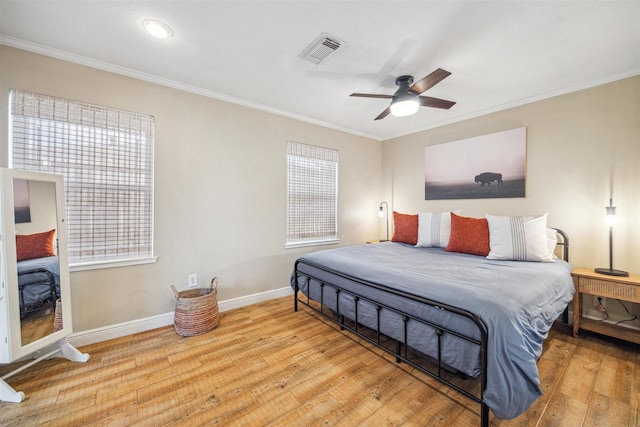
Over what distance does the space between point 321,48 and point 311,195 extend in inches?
77.8

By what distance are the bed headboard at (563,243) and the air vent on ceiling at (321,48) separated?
117 inches

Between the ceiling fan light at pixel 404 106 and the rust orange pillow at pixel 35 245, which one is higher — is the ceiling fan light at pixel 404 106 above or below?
above

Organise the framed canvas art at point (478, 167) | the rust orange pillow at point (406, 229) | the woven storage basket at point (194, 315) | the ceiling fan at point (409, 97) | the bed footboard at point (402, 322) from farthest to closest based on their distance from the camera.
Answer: the rust orange pillow at point (406, 229)
the framed canvas art at point (478, 167)
the woven storage basket at point (194, 315)
the ceiling fan at point (409, 97)
the bed footboard at point (402, 322)

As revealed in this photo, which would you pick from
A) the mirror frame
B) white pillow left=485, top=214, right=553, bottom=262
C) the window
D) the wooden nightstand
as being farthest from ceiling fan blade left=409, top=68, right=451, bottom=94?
the mirror frame

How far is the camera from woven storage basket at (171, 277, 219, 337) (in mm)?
2330

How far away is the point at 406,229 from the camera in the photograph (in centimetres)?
347

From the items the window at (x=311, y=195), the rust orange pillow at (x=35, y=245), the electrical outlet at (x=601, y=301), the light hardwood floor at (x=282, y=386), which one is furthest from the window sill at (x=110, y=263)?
the electrical outlet at (x=601, y=301)

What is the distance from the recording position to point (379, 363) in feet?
6.37

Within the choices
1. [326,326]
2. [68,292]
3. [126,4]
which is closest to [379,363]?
[326,326]

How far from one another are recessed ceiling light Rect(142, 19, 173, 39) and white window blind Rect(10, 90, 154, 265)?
850mm

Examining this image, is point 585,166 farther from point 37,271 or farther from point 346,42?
point 37,271

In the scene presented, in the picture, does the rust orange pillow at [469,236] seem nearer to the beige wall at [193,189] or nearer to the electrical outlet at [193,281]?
the beige wall at [193,189]

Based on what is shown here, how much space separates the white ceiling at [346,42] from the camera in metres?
1.62

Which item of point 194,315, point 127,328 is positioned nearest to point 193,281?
point 194,315
